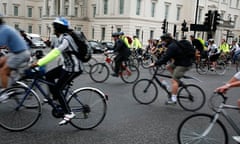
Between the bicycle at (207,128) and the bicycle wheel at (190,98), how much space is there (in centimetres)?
316

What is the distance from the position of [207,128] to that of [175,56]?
3530mm

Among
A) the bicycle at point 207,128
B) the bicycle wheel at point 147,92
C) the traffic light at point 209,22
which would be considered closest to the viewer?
the bicycle at point 207,128

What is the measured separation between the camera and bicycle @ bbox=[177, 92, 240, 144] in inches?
163

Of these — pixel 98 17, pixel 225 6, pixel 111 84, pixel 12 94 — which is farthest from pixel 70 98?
pixel 225 6

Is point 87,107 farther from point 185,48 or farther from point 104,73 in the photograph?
Answer: point 104,73

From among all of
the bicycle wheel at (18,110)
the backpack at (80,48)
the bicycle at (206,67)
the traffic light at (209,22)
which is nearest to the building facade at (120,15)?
the traffic light at (209,22)

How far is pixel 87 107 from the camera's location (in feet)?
18.4

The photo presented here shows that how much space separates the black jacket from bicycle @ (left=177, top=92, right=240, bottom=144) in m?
3.20

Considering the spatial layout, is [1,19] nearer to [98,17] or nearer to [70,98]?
[70,98]

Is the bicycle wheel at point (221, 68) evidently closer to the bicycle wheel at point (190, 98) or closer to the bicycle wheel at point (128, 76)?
the bicycle wheel at point (128, 76)

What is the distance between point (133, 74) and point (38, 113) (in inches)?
269

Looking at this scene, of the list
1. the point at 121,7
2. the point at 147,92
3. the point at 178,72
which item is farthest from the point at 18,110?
the point at 121,7

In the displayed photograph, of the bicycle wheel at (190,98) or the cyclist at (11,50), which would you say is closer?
the cyclist at (11,50)

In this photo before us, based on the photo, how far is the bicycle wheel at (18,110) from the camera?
5.28 metres
